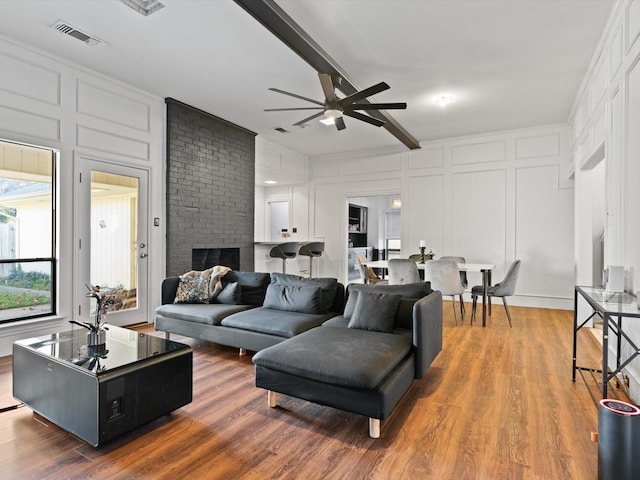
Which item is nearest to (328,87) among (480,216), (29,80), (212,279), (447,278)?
(212,279)

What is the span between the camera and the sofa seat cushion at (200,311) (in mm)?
3525

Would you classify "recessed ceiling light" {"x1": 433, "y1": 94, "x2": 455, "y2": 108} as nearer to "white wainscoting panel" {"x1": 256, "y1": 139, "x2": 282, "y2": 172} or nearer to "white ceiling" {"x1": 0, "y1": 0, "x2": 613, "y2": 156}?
"white ceiling" {"x1": 0, "y1": 0, "x2": 613, "y2": 156}

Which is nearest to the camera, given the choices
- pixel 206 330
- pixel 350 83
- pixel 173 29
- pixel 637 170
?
pixel 637 170

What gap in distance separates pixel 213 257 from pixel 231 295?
2.01 m

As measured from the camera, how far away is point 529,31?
3289 millimetres

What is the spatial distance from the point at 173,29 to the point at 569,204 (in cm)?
607

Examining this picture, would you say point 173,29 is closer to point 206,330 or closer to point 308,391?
point 206,330

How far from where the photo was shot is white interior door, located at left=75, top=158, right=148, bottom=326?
4.14 meters

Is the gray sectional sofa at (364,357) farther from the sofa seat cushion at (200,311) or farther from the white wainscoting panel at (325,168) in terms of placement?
the white wainscoting panel at (325,168)

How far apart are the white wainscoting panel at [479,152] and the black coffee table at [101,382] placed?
5.89 metres

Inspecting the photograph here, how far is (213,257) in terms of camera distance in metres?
5.80

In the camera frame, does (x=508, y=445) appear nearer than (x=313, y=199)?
Yes

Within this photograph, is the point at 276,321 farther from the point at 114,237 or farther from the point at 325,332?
the point at 114,237

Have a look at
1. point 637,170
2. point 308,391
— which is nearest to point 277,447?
point 308,391
